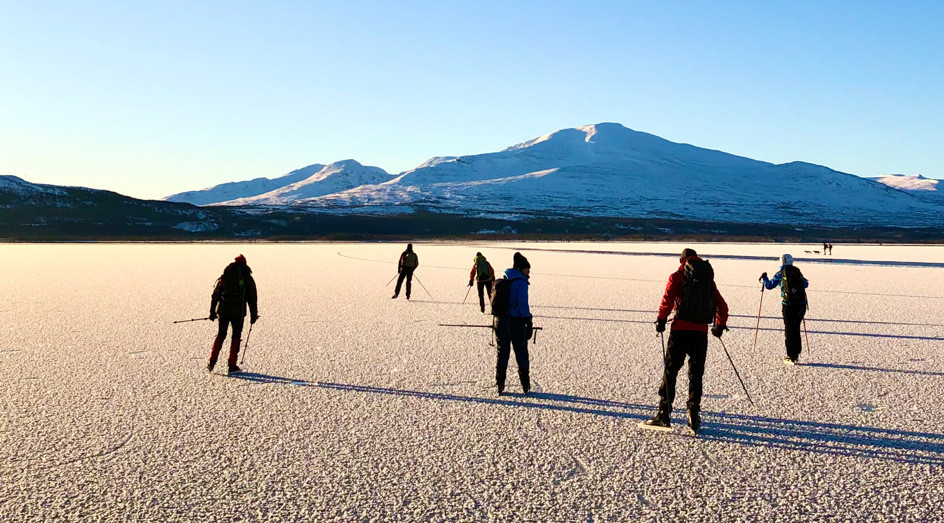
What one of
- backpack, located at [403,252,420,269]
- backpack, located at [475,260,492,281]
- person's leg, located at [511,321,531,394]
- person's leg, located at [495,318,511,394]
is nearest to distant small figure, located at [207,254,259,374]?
person's leg, located at [495,318,511,394]

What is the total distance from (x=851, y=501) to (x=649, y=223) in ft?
476

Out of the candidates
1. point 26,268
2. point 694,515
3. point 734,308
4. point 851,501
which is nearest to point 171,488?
point 694,515

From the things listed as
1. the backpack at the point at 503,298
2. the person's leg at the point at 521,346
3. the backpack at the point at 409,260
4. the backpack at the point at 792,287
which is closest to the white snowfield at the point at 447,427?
the person's leg at the point at 521,346

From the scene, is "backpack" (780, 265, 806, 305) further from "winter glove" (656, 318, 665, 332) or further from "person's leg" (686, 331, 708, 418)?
"winter glove" (656, 318, 665, 332)

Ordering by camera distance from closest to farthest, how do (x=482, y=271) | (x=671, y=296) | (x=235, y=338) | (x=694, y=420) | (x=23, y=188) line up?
(x=671, y=296) < (x=694, y=420) < (x=235, y=338) < (x=482, y=271) < (x=23, y=188)

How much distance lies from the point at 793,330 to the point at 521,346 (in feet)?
14.4

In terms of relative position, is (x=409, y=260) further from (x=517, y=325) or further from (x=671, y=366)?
(x=671, y=366)

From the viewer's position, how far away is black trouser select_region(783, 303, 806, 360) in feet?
32.2

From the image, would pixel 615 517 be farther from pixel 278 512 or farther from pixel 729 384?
pixel 729 384

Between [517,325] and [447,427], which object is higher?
[517,325]

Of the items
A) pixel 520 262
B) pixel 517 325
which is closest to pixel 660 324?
pixel 517 325

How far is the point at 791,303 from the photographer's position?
10.1 m

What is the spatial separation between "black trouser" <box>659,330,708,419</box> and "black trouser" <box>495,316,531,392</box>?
1833 millimetres

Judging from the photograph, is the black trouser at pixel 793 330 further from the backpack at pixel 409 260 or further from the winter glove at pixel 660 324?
the backpack at pixel 409 260
